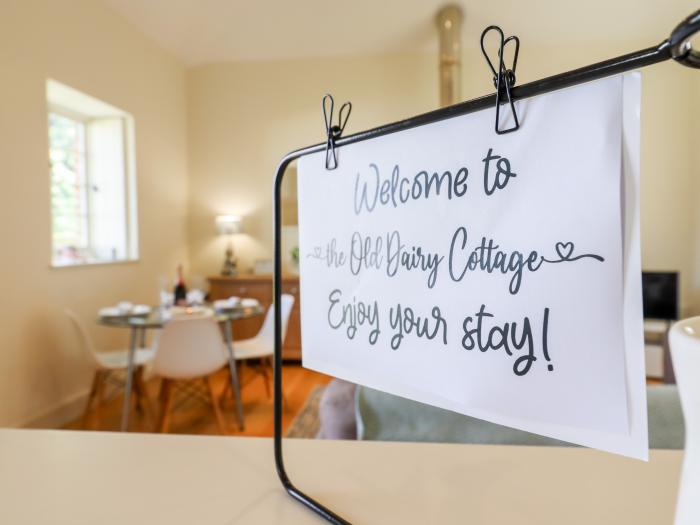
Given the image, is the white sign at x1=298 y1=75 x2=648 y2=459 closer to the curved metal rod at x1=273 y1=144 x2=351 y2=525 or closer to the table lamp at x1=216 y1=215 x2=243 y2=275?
the curved metal rod at x1=273 y1=144 x2=351 y2=525

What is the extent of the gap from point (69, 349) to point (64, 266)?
0.58 metres

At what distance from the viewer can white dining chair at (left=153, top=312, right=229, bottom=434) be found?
2.38 metres

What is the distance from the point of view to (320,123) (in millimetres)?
4754

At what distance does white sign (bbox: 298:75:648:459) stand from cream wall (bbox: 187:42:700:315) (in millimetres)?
4395

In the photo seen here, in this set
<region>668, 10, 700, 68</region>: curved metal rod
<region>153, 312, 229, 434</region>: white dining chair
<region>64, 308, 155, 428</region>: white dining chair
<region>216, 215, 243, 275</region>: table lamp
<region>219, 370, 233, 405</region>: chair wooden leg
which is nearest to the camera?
<region>668, 10, 700, 68</region>: curved metal rod

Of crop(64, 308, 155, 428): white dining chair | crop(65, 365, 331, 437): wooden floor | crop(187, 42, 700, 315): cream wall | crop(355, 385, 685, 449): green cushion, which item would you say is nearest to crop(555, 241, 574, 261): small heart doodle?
crop(355, 385, 685, 449): green cushion

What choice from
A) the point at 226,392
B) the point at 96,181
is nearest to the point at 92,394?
the point at 226,392

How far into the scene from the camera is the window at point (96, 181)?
3.50 metres

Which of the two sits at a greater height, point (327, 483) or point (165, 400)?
point (327, 483)

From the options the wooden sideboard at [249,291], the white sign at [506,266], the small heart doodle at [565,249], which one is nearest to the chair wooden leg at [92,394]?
the wooden sideboard at [249,291]

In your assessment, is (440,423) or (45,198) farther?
(45,198)

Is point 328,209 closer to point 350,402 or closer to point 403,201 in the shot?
point 403,201

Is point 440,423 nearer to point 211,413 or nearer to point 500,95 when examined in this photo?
point 500,95

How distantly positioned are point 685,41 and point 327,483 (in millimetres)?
475
